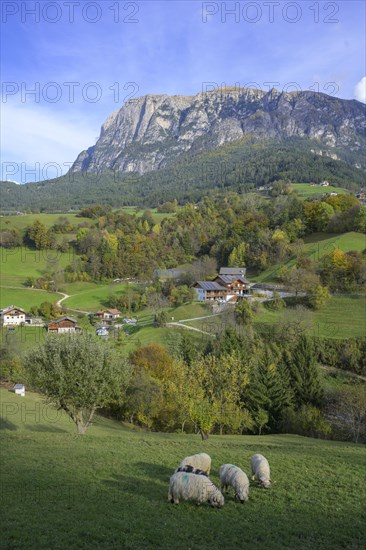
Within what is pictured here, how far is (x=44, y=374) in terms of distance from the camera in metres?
23.6

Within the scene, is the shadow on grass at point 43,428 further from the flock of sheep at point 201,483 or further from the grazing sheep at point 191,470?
the grazing sheep at point 191,470

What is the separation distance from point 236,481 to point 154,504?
2724mm

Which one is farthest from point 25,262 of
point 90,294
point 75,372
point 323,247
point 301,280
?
point 75,372

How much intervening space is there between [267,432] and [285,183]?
16439 centimetres

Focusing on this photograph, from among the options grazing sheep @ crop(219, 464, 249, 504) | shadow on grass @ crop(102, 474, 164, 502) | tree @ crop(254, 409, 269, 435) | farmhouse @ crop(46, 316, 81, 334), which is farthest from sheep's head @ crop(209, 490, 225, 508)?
farmhouse @ crop(46, 316, 81, 334)

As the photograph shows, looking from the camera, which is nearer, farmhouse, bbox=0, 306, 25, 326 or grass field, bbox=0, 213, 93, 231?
farmhouse, bbox=0, 306, 25, 326

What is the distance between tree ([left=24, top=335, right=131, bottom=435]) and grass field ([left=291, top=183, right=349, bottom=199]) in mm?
151305

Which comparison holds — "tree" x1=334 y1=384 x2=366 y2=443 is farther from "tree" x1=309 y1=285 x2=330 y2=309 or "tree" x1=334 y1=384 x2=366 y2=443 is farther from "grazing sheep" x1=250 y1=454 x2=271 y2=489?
"grazing sheep" x1=250 y1=454 x2=271 y2=489

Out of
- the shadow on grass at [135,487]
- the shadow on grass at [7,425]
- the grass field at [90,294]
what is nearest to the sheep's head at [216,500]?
the shadow on grass at [135,487]

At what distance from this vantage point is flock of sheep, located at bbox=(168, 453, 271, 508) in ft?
39.5

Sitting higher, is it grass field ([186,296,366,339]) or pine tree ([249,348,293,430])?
grass field ([186,296,366,339])

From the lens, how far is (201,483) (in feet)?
39.5

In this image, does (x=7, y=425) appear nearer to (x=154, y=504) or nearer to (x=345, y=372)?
(x=154, y=504)

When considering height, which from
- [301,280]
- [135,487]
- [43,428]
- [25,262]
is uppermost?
[25,262]
